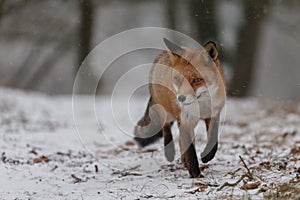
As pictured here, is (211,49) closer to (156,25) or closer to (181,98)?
(181,98)

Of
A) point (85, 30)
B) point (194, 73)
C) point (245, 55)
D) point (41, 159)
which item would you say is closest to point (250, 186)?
point (194, 73)

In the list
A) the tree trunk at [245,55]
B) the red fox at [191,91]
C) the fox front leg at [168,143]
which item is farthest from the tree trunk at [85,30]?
the red fox at [191,91]

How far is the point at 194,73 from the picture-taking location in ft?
17.7

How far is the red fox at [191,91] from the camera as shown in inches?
212

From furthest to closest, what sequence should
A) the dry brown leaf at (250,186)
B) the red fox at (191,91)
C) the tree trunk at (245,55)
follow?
the tree trunk at (245,55) → the red fox at (191,91) → the dry brown leaf at (250,186)

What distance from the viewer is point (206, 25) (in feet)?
43.5

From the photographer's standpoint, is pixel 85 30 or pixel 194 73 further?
pixel 85 30

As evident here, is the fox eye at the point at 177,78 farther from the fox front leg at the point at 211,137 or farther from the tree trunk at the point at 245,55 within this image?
the tree trunk at the point at 245,55

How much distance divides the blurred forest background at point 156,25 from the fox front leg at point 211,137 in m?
5.63

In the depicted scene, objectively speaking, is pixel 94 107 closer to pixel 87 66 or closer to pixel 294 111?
pixel 87 66

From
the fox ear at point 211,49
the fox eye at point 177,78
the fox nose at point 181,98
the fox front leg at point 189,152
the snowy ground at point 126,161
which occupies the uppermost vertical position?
the fox ear at point 211,49

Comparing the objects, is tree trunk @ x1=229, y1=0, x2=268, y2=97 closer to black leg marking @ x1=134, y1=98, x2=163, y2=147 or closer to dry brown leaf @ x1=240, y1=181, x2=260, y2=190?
black leg marking @ x1=134, y1=98, x2=163, y2=147

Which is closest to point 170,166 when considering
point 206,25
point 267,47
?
point 206,25

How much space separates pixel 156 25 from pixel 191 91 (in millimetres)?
17814
